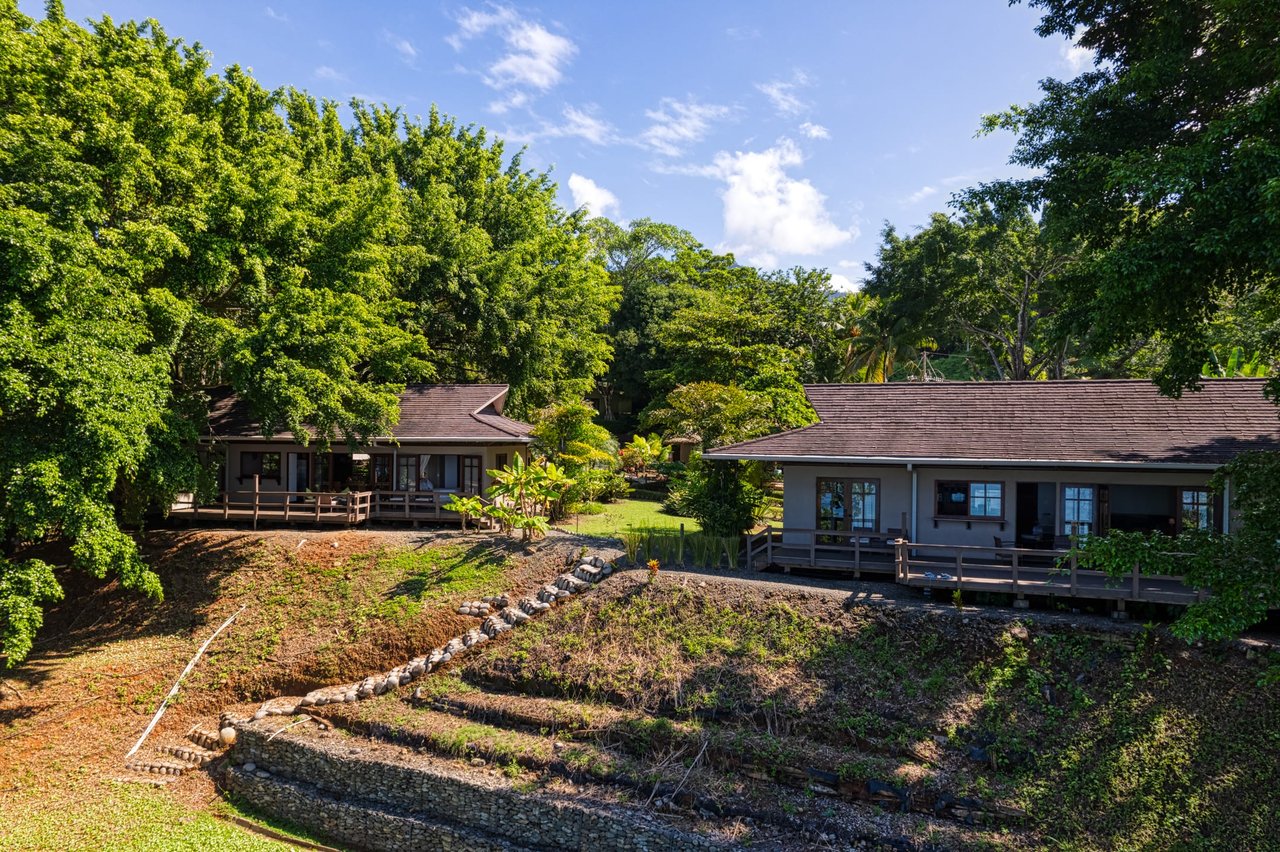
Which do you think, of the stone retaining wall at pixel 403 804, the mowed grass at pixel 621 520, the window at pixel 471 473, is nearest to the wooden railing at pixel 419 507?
the window at pixel 471 473

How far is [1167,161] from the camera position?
10.0m

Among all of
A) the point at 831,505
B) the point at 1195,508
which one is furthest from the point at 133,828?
the point at 1195,508

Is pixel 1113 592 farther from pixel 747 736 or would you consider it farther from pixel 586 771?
pixel 586 771

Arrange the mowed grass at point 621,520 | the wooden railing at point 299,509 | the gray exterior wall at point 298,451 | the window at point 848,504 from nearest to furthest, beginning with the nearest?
the window at point 848,504 → the wooden railing at point 299,509 → the mowed grass at point 621,520 → the gray exterior wall at point 298,451

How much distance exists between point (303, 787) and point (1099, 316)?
15.6 metres

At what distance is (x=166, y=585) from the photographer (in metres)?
18.2

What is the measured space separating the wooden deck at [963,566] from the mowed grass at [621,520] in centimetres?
521

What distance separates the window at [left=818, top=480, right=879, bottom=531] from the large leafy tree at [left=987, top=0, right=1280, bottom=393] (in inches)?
246

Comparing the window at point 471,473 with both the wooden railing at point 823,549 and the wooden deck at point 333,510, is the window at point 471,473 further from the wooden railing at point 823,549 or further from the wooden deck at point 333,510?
the wooden railing at point 823,549

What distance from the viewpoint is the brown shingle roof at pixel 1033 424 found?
47.4ft

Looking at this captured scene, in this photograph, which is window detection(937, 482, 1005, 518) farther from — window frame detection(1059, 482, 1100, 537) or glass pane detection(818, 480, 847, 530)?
glass pane detection(818, 480, 847, 530)

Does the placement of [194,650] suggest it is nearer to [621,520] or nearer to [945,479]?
[621,520]

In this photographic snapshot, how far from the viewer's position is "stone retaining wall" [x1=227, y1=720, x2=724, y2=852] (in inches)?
403

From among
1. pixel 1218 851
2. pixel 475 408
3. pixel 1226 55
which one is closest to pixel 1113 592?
pixel 1218 851
